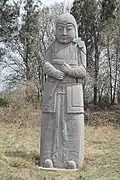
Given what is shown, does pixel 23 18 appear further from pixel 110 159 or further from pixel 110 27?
pixel 110 159

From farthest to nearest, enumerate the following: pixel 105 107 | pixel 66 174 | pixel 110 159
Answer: pixel 105 107, pixel 110 159, pixel 66 174

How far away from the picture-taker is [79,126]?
7.00 meters

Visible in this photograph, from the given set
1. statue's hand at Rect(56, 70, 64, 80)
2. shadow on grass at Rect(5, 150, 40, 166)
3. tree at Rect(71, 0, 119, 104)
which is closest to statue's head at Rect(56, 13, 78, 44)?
statue's hand at Rect(56, 70, 64, 80)

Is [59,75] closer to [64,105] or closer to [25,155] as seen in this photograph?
[64,105]

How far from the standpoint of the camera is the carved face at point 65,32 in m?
7.15

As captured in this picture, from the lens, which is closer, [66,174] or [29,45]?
[66,174]

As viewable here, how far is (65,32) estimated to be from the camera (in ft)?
23.5

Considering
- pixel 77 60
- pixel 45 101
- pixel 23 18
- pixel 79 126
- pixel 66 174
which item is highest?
pixel 23 18

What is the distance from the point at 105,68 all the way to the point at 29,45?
453cm

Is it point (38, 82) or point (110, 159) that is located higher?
point (38, 82)

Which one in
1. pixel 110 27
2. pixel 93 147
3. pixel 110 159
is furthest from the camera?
pixel 110 27

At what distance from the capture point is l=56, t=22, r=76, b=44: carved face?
7148 millimetres

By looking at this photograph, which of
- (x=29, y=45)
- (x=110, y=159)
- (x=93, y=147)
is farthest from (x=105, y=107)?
(x=110, y=159)

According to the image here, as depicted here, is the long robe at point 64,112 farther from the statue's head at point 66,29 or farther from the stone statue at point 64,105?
the statue's head at point 66,29
